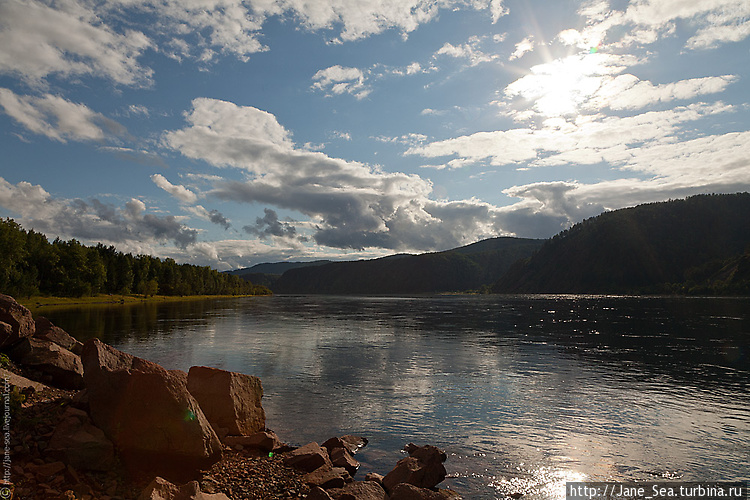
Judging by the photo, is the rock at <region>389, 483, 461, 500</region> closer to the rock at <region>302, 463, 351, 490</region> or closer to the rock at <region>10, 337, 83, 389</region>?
the rock at <region>302, 463, 351, 490</region>

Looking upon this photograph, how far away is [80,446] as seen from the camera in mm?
13273

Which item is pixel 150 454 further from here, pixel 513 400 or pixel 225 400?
pixel 513 400

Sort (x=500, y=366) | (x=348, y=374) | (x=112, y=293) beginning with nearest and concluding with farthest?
1. (x=348, y=374)
2. (x=500, y=366)
3. (x=112, y=293)

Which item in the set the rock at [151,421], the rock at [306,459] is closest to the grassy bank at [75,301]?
the rock at [151,421]

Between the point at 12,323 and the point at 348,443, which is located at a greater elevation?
the point at 12,323

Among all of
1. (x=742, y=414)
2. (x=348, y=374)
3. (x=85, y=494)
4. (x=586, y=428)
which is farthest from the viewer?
(x=348, y=374)

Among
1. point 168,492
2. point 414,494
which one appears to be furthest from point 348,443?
point 168,492

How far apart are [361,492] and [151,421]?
764 centimetres

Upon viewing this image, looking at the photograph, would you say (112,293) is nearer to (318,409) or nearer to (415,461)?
(318,409)

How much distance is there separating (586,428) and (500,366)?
61.7ft

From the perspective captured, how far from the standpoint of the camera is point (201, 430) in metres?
15.0

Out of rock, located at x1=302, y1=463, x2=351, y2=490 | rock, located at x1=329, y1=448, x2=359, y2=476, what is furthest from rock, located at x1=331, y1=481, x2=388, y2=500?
rock, located at x1=329, y1=448, x2=359, y2=476

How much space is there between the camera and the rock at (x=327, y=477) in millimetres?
16172

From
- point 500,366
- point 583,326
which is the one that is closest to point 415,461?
point 500,366
